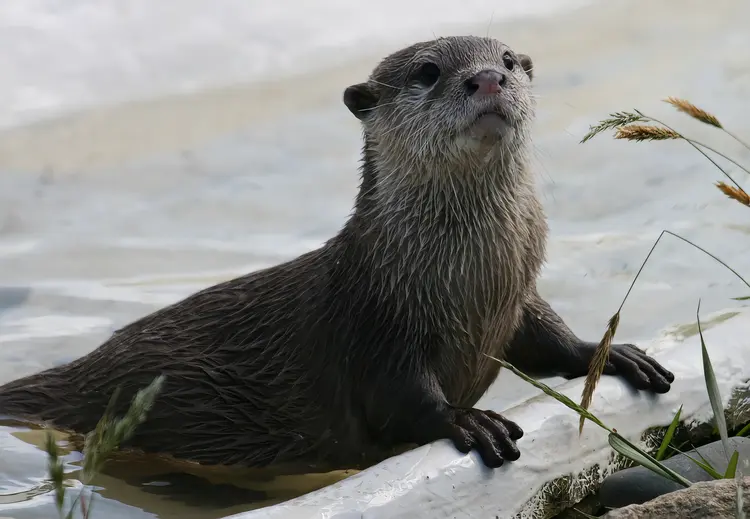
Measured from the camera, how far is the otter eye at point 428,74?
330 cm

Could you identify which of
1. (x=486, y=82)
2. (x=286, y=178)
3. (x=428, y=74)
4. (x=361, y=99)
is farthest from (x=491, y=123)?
(x=286, y=178)

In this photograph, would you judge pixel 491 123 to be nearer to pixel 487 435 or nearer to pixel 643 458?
pixel 487 435

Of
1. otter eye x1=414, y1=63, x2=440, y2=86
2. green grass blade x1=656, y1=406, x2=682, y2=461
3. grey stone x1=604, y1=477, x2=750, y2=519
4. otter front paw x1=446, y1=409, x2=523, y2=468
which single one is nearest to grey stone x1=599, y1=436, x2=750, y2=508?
green grass blade x1=656, y1=406, x2=682, y2=461

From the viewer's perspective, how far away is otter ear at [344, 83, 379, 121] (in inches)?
137

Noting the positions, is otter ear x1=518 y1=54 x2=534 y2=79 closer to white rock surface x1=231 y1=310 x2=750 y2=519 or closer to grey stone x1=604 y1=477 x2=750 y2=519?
white rock surface x1=231 y1=310 x2=750 y2=519

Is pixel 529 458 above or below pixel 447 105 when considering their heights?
below

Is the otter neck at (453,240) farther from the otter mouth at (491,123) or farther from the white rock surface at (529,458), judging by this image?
the white rock surface at (529,458)

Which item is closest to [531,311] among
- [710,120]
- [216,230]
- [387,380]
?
[387,380]

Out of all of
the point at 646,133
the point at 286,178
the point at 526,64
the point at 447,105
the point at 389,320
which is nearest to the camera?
the point at 646,133

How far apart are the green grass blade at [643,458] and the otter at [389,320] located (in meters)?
0.57

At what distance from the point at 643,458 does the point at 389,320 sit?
3.10 ft

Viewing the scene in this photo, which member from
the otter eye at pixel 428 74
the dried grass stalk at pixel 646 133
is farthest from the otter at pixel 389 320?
the dried grass stalk at pixel 646 133

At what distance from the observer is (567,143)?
7.65 metres

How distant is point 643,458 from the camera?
256cm
